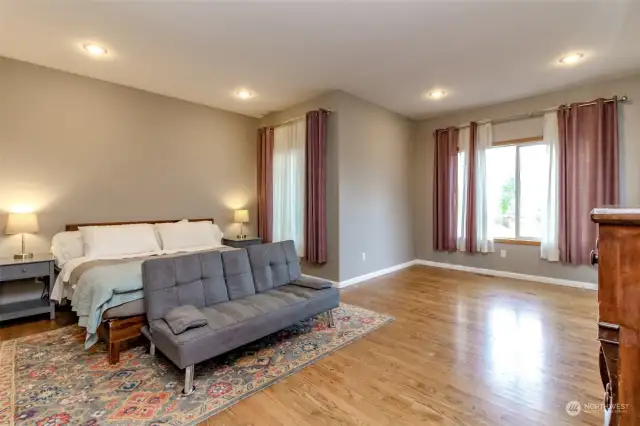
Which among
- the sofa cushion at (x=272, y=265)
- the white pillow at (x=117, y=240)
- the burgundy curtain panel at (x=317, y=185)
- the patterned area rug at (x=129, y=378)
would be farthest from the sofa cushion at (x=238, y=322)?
the white pillow at (x=117, y=240)

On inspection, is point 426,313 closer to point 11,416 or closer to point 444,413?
point 444,413

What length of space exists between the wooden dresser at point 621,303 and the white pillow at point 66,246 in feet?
14.2

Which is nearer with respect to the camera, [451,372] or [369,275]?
[451,372]

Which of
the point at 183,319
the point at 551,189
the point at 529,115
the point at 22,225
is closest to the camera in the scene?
the point at 183,319

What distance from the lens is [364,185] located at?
488cm

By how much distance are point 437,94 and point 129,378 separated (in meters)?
4.87

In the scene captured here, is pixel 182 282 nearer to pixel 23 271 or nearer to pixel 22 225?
pixel 23 271

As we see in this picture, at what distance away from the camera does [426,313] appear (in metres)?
3.46

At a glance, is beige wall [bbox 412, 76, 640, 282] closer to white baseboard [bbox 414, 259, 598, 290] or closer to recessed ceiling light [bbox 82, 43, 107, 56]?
white baseboard [bbox 414, 259, 598, 290]

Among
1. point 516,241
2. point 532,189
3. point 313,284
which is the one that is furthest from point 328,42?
point 516,241

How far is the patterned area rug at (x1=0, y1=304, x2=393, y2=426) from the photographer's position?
5.93 feet

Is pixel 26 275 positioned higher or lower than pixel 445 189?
lower

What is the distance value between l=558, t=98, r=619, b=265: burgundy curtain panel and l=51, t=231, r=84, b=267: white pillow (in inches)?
244

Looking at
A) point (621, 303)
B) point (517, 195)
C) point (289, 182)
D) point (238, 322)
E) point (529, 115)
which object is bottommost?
point (238, 322)
